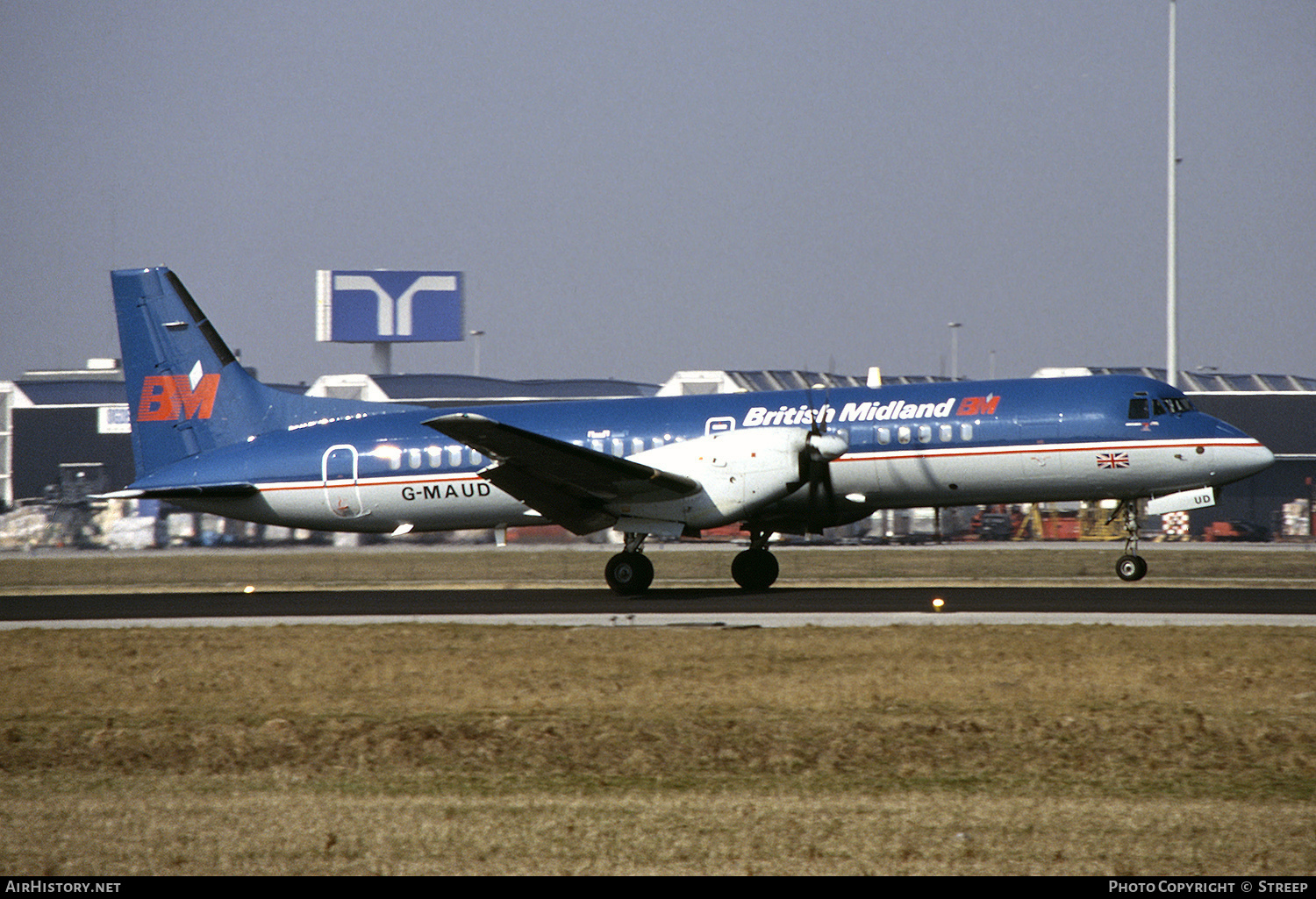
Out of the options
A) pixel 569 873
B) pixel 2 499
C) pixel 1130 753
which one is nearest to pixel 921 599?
pixel 1130 753

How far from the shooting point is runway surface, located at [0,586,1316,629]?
19203 millimetres

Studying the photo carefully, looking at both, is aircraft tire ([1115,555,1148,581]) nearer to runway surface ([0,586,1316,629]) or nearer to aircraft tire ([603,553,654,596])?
runway surface ([0,586,1316,629])

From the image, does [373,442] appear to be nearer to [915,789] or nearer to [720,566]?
[720,566]

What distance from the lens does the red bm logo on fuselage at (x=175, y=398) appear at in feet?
90.3

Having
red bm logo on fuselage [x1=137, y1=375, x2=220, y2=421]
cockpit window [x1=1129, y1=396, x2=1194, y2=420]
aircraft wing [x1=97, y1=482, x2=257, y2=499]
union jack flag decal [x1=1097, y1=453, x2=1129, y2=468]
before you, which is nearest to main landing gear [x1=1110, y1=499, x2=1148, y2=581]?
union jack flag decal [x1=1097, y1=453, x2=1129, y2=468]

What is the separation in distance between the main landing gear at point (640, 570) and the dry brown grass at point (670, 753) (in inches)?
236

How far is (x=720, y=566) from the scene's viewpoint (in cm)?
3691

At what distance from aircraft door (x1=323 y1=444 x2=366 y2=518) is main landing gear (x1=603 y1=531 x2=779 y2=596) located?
5.92 metres

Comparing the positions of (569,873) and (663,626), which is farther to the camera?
(663,626)

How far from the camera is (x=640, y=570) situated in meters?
24.3

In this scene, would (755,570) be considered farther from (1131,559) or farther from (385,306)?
(385,306)

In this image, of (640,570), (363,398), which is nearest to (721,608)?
(640,570)

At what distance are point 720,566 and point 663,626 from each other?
18122mm

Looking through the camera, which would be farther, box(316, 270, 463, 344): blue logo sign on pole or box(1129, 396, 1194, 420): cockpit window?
box(316, 270, 463, 344): blue logo sign on pole
